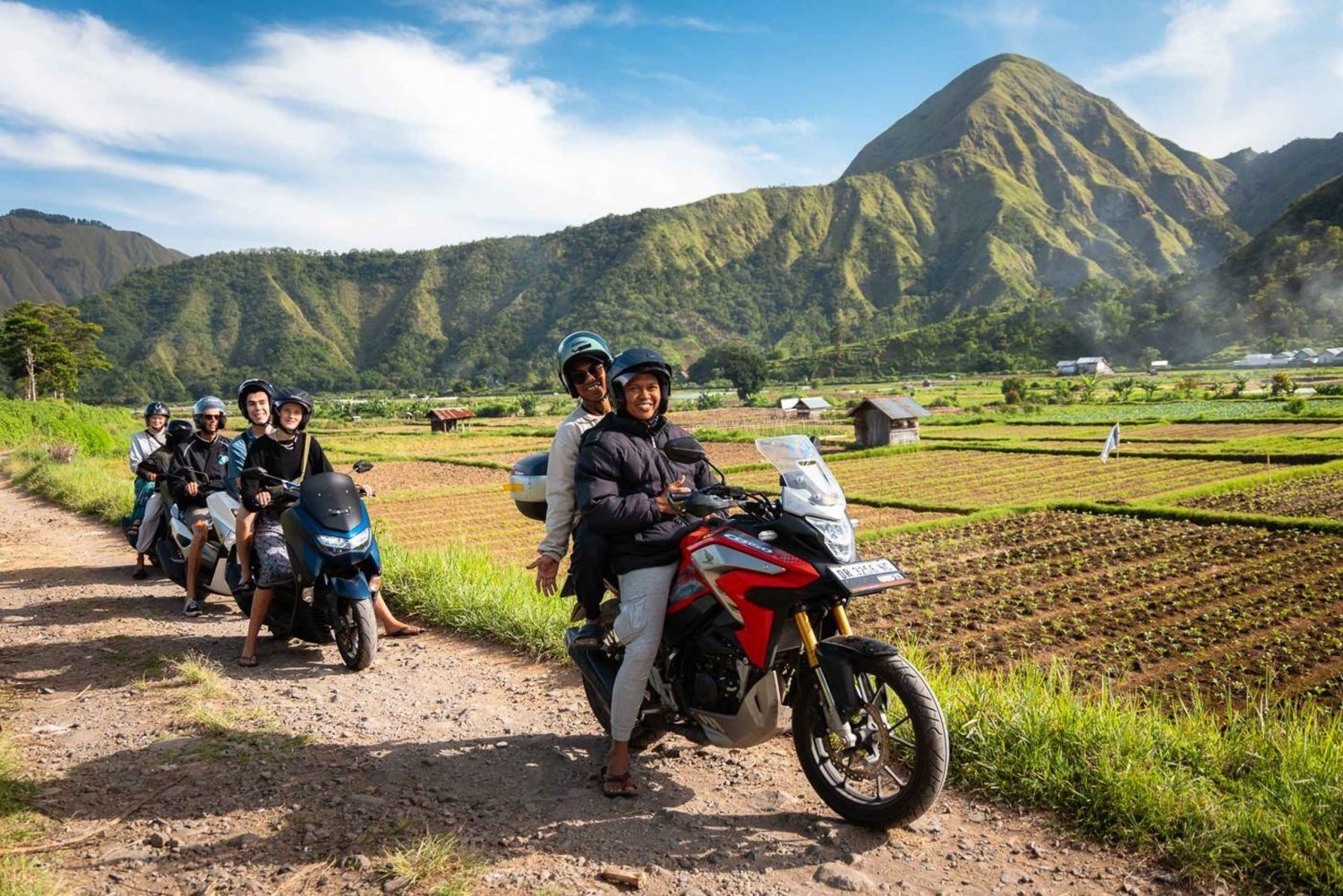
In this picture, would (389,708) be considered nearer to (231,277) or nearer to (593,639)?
(593,639)

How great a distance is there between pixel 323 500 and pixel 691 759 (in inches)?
122

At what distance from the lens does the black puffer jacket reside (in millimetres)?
3232

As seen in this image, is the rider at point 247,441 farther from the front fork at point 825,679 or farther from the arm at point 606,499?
the front fork at point 825,679

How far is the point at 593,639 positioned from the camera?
146 inches

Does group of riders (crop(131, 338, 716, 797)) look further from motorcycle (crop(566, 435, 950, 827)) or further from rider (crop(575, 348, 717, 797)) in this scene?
motorcycle (crop(566, 435, 950, 827))

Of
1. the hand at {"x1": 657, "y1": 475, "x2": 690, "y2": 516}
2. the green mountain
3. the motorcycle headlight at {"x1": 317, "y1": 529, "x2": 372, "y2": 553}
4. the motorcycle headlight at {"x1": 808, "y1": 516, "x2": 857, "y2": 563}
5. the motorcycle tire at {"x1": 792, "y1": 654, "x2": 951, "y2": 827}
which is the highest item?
the green mountain

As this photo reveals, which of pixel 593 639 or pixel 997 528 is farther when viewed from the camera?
pixel 997 528

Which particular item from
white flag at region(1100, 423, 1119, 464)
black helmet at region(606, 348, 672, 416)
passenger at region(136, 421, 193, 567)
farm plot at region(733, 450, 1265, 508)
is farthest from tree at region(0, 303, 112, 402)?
black helmet at region(606, 348, 672, 416)

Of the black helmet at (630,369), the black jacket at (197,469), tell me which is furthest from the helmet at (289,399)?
the black helmet at (630,369)

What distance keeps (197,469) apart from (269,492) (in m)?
2.48

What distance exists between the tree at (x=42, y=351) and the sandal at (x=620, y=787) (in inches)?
2153

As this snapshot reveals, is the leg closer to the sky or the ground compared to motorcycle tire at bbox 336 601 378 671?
closer to the sky

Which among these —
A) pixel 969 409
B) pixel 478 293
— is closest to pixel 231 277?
pixel 478 293

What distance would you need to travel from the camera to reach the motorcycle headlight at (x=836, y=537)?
115 inches
